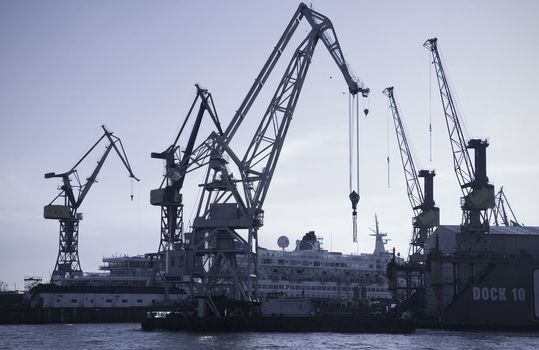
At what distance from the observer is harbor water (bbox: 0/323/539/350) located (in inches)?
2645

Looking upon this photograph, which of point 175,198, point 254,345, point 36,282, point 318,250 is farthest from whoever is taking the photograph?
point 318,250

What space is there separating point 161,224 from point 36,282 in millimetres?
27764

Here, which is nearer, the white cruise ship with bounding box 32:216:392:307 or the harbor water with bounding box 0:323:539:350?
the harbor water with bounding box 0:323:539:350

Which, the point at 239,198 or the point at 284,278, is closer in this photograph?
the point at 239,198

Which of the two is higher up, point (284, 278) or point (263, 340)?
point (284, 278)

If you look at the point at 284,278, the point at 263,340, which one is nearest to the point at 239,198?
the point at 263,340

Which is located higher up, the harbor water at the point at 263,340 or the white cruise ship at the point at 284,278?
the white cruise ship at the point at 284,278

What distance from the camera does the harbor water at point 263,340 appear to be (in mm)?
67188

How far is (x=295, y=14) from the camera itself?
293 feet

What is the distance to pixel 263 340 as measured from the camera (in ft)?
234

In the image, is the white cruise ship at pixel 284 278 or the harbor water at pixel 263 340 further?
the white cruise ship at pixel 284 278

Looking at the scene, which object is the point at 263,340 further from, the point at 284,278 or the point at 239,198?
the point at 284,278

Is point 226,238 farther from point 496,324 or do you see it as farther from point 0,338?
point 496,324

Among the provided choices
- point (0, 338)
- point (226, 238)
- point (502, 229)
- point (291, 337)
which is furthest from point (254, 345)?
point (502, 229)
